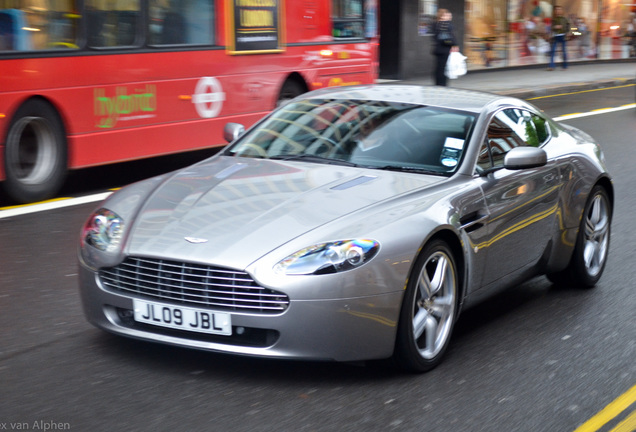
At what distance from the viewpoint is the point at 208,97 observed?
1152 cm

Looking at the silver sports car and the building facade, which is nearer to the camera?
the silver sports car

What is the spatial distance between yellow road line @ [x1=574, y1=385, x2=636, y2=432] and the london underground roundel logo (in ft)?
24.9

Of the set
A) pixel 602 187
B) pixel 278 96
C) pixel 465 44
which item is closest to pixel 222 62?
pixel 278 96

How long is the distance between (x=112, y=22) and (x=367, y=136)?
519 centimetres

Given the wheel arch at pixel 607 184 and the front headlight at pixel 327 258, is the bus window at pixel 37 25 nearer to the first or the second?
the wheel arch at pixel 607 184

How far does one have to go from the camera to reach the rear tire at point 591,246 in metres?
6.39

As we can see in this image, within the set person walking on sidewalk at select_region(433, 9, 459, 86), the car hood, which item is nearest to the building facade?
person walking on sidewalk at select_region(433, 9, 459, 86)

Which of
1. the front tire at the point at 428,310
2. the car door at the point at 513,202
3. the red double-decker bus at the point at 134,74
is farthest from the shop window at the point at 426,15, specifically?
the front tire at the point at 428,310

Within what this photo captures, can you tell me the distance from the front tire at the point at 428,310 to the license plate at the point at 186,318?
2.67 feet

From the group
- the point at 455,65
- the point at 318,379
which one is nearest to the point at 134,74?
the point at 318,379

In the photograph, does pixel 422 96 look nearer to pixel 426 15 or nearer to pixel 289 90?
pixel 289 90

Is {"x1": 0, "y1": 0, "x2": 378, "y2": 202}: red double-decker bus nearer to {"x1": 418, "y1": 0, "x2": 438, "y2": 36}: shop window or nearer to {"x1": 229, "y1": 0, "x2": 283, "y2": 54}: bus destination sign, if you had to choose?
{"x1": 229, "y1": 0, "x2": 283, "y2": 54}: bus destination sign

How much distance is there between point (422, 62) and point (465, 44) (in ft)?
9.68

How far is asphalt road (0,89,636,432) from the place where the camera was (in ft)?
13.2
